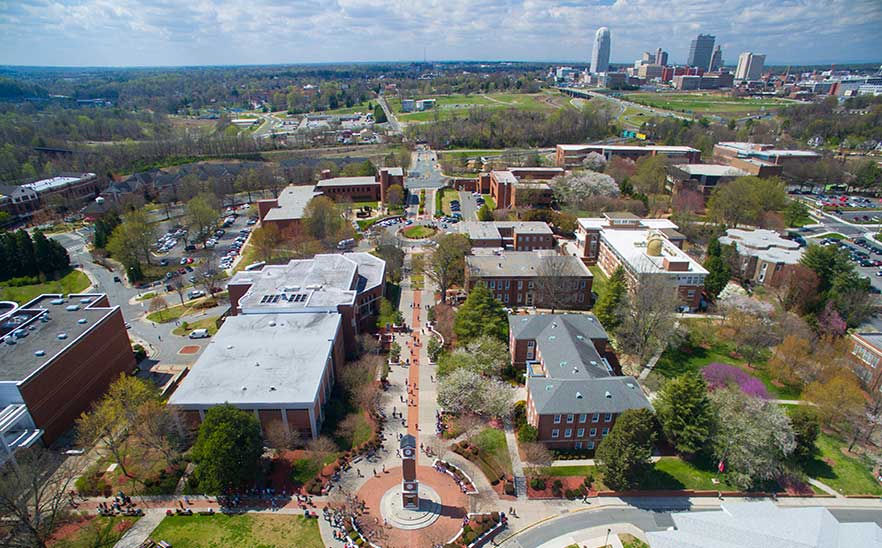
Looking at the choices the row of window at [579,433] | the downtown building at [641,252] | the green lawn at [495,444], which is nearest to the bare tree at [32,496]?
the green lawn at [495,444]

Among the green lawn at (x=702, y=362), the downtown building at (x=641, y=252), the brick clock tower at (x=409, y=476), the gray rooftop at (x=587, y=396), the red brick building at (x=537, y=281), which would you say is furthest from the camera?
the downtown building at (x=641, y=252)

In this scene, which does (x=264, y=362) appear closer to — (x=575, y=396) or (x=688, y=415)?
(x=575, y=396)

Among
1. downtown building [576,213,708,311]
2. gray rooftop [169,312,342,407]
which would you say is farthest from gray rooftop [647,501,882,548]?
downtown building [576,213,708,311]

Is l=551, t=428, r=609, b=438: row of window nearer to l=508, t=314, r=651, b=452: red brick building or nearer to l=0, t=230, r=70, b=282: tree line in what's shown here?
l=508, t=314, r=651, b=452: red brick building

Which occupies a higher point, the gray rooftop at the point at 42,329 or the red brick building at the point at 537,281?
the gray rooftop at the point at 42,329

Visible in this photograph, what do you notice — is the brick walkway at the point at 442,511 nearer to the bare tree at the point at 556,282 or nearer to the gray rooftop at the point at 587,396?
the gray rooftop at the point at 587,396

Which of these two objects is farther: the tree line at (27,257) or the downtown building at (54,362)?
the tree line at (27,257)
